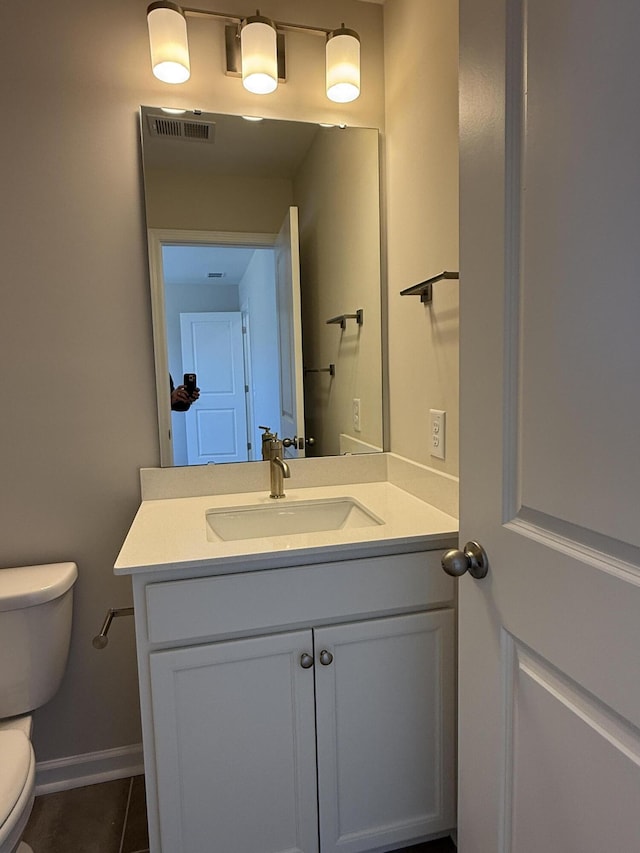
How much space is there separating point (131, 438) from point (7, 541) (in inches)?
18.0

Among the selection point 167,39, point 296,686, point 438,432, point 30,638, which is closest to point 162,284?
point 167,39

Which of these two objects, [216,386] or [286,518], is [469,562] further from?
[216,386]

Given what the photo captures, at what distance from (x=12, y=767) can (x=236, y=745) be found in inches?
18.9

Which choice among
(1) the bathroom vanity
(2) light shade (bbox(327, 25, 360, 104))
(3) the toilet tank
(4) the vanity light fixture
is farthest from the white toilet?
(2) light shade (bbox(327, 25, 360, 104))

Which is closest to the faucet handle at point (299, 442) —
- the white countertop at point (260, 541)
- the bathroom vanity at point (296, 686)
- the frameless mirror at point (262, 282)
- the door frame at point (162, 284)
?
the frameless mirror at point (262, 282)

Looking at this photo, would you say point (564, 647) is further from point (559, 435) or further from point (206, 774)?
point (206, 774)

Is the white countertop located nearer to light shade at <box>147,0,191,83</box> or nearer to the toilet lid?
the toilet lid

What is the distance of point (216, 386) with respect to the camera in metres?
1.60

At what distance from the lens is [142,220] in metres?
1.51

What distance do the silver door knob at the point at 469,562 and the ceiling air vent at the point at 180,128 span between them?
1.40 meters

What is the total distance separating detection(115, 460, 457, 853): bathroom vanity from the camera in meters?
1.08

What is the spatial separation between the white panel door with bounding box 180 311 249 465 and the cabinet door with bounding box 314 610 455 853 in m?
0.70

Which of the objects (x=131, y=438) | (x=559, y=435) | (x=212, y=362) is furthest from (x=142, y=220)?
(x=559, y=435)

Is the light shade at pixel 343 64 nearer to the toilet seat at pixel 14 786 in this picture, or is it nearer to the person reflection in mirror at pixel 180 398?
the person reflection in mirror at pixel 180 398
